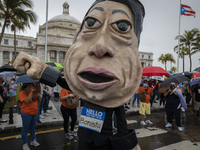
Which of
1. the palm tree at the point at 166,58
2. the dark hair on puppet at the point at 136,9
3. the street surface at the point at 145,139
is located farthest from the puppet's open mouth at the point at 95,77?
the palm tree at the point at 166,58

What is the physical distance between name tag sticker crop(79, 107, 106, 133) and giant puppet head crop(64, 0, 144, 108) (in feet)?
0.46

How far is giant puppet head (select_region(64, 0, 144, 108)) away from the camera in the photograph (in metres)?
1.13

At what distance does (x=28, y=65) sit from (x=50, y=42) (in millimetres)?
37210

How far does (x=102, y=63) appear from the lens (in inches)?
44.7

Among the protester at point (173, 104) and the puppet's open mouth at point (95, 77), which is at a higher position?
the puppet's open mouth at point (95, 77)

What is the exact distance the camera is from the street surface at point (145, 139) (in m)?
3.41

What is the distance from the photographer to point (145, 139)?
3889mm

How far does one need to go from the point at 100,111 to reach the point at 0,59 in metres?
45.6

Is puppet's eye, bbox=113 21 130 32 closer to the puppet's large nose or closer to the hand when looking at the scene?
the puppet's large nose

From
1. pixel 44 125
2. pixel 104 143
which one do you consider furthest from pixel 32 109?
pixel 104 143

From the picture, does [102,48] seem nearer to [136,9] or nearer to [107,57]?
[107,57]

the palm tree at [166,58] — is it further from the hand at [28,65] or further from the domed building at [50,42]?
the hand at [28,65]

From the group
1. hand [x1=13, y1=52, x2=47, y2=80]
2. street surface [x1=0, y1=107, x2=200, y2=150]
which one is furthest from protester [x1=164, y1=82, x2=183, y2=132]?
hand [x1=13, y1=52, x2=47, y2=80]

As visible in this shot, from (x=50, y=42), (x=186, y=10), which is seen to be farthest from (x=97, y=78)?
(x=50, y=42)
